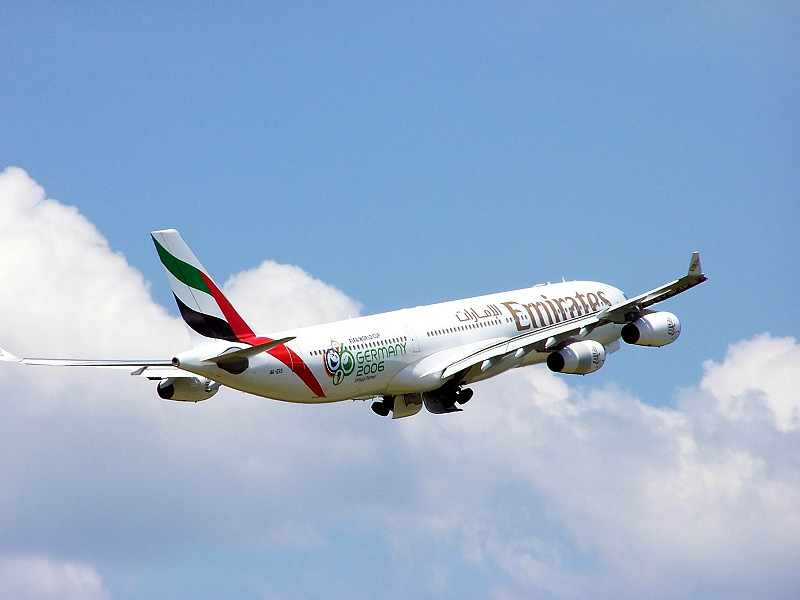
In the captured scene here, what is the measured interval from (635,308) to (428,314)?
863cm

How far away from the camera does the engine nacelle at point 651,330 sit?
2253 inches

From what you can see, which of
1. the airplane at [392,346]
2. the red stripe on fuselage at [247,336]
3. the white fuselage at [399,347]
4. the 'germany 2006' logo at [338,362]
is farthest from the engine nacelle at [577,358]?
the red stripe on fuselage at [247,336]

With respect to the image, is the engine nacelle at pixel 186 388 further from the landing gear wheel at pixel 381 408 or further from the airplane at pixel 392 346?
the landing gear wheel at pixel 381 408

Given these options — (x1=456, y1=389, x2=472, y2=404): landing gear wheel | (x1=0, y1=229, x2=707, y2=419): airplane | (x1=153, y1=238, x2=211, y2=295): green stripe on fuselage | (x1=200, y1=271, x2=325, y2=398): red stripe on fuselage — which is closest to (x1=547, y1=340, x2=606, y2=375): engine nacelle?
(x1=0, y1=229, x2=707, y2=419): airplane

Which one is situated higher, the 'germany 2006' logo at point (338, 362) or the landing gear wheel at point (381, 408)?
the landing gear wheel at point (381, 408)

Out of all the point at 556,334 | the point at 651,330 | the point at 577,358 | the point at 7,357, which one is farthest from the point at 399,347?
the point at 7,357

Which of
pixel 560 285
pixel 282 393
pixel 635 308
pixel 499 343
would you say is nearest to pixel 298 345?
pixel 282 393

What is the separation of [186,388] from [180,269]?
7339mm

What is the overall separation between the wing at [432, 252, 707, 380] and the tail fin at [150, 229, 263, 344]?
10.3 metres

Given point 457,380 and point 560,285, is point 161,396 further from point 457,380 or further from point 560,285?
point 560,285

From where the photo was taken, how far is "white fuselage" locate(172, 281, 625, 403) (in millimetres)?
50562

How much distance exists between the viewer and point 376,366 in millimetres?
54312

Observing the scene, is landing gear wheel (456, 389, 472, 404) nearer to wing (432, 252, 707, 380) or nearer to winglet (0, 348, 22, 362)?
wing (432, 252, 707, 380)

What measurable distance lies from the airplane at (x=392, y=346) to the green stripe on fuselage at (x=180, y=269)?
0.04 m
